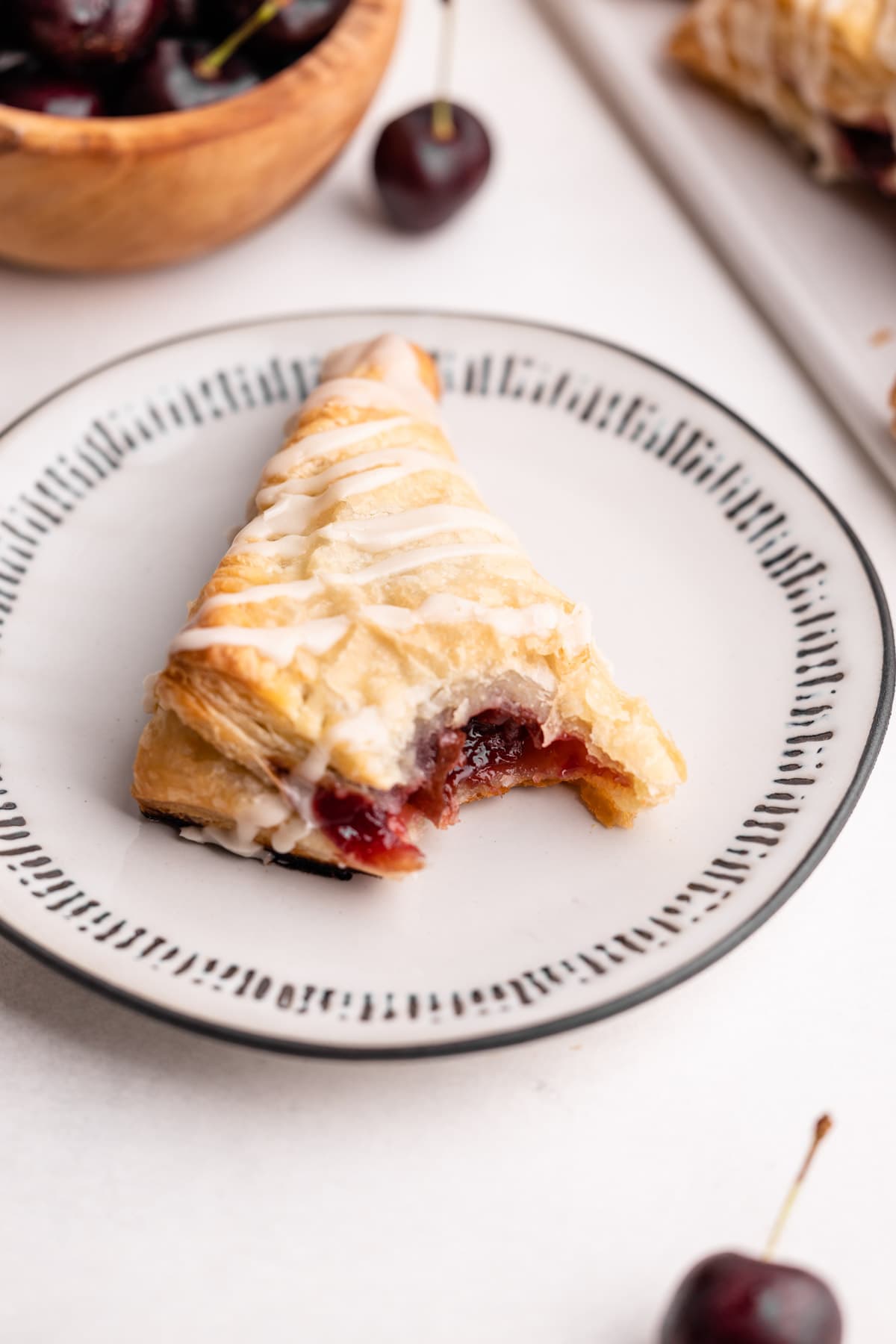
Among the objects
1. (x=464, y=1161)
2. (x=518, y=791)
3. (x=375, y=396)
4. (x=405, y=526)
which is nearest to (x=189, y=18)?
(x=375, y=396)

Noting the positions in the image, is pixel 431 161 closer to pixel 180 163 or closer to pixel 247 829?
pixel 180 163

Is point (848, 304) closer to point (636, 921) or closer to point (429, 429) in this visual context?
point (429, 429)

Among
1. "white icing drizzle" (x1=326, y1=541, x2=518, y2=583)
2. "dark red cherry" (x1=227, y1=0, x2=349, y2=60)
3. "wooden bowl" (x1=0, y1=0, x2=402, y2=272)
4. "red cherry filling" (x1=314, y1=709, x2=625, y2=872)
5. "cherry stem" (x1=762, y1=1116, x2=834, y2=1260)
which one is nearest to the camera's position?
"cherry stem" (x1=762, y1=1116, x2=834, y2=1260)

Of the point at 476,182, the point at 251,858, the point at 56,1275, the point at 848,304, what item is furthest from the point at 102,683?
the point at 848,304

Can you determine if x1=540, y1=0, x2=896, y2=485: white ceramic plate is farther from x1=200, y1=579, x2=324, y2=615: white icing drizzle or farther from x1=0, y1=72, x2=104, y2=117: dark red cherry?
x1=0, y1=72, x2=104, y2=117: dark red cherry

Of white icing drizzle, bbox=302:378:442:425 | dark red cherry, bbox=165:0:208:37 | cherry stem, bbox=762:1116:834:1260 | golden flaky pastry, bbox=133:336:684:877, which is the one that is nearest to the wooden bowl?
dark red cherry, bbox=165:0:208:37

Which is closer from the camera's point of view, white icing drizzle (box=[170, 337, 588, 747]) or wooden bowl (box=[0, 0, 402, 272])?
white icing drizzle (box=[170, 337, 588, 747])
